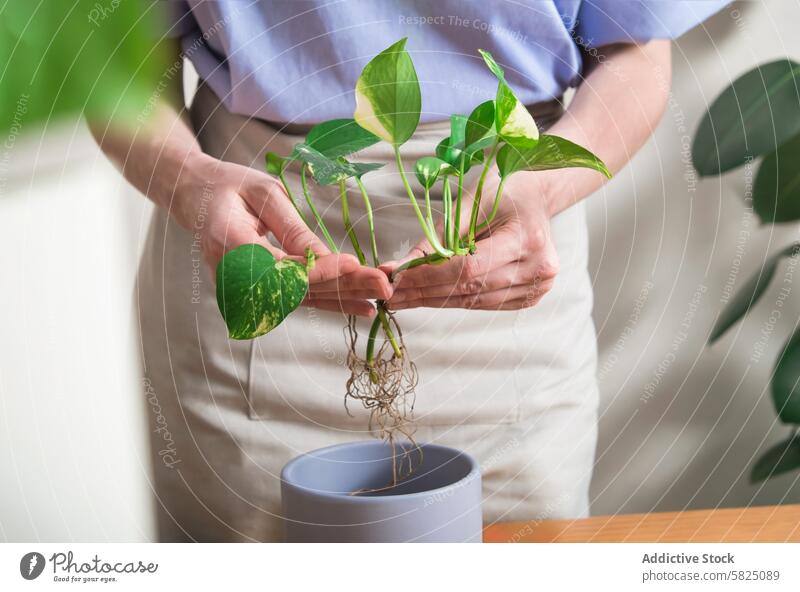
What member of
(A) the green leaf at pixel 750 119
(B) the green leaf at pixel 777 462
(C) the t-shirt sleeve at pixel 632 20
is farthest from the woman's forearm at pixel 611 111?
(B) the green leaf at pixel 777 462

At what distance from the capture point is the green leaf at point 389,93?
291 mm

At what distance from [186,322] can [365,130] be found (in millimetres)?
209

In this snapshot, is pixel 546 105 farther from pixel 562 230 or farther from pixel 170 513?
pixel 170 513

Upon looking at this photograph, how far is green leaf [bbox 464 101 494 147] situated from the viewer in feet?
1.00

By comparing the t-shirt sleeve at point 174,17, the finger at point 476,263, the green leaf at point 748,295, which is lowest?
the green leaf at point 748,295

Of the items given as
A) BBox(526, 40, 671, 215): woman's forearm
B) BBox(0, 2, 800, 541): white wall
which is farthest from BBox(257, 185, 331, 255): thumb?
BBox(0, 2, 800, 541): white wall

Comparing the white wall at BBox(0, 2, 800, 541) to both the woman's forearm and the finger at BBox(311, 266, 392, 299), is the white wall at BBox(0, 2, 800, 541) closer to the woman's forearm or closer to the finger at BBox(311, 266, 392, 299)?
the woman's forearm

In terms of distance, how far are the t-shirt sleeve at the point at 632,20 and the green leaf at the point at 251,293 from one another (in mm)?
268

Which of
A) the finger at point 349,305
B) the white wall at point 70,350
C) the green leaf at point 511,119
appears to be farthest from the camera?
the white wall at point 70,350

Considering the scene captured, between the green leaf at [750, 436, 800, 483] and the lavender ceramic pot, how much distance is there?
372 millimetres

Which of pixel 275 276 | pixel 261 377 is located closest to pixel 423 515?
pixel 275 276

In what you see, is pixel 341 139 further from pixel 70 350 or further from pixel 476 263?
pixel 70 350

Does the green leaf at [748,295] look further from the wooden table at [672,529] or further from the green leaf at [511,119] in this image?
the green leaf at [511,119]

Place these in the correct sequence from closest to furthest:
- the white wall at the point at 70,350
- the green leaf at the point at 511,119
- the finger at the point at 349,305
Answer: the green leaf at the point at 511,119
the finger at the point at 349,305
the white wall at the point at 70,350
